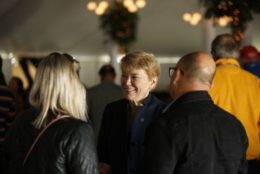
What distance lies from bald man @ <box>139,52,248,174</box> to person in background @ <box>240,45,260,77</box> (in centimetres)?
209

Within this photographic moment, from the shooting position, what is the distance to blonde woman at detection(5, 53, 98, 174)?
272 cm

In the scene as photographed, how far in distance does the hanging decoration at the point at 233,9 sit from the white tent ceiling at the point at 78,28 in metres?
6.44

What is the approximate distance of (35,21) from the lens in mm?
14844

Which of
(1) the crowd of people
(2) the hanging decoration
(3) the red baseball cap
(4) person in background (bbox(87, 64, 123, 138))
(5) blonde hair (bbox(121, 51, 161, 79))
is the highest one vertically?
(2) the hanging decoration

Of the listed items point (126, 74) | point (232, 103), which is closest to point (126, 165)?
point (126, 74)

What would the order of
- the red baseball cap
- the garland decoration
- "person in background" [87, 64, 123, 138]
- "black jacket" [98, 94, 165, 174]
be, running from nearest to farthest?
"black jacket" [98, 94, 165, 174]
the red baseball cap
"person in background" [87, 64, 123, 138]
the garland decoration

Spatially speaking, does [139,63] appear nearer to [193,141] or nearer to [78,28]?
[193,141]

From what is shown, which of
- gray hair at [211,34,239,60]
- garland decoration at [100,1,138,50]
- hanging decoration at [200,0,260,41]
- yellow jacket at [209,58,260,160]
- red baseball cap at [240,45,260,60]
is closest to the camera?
yellow jacket at [209,58,260,160]

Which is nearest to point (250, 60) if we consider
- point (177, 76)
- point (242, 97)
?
point (242, 97)

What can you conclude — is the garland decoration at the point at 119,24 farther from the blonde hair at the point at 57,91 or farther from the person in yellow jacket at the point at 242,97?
the blonde hair at the point at 57,91

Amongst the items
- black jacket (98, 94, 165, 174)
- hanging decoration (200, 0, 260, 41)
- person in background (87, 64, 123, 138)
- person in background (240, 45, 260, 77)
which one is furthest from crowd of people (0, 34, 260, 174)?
hanging decoration (200, 0, 260, 41)

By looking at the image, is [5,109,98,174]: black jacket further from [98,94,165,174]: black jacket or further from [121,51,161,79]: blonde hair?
[121,51,161,79]: blonde hair

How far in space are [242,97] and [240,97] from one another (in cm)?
1

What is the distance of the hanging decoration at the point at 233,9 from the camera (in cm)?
684
